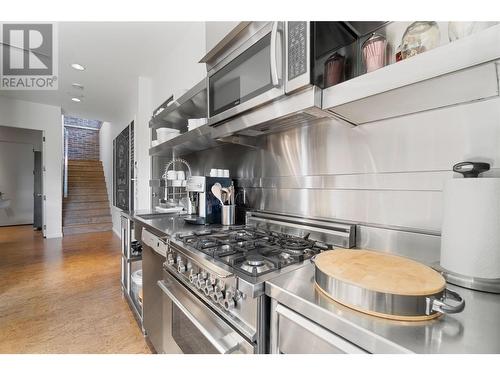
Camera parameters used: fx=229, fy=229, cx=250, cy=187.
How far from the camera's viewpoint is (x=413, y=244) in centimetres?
86

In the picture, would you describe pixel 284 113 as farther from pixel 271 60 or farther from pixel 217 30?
pixel 217 30

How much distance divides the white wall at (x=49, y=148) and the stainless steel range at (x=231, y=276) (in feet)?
16.4

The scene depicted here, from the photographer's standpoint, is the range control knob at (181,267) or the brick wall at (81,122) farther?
the brick wall at (81,122)

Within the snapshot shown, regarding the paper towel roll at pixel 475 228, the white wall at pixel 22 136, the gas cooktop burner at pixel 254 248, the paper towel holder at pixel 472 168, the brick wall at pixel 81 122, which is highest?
the brick wall at pixel 81 122

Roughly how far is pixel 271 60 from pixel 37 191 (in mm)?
7392

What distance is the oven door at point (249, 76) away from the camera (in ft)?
2.82

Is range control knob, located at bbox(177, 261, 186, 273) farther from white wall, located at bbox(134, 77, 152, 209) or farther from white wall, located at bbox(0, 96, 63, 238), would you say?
white wall, located at bbox(0, 96, 63, 238)

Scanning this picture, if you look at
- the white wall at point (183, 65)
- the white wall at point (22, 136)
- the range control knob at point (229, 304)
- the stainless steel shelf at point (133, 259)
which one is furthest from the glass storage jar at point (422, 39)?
the white wall at point (22, 136)

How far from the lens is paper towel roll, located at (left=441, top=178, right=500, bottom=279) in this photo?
2.00 ft

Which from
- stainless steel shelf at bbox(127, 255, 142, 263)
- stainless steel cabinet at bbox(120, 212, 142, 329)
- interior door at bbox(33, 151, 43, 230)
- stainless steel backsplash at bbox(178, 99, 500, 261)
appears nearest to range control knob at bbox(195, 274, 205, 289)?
stainless steel backsplash at bbox(178, 99, 500, 261)

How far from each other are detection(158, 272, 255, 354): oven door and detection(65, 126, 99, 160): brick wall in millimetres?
8335

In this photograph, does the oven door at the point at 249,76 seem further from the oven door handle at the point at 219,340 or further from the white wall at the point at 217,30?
the oven door handle at the point at 219,340
